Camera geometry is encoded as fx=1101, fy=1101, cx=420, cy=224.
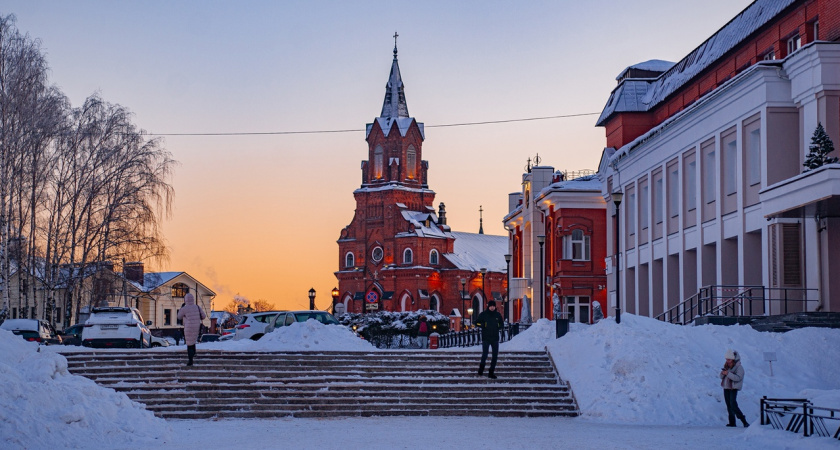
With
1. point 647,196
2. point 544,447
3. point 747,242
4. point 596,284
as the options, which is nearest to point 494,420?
point 544,447

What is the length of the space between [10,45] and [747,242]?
26.4 meters

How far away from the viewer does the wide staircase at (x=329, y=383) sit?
22.2 m

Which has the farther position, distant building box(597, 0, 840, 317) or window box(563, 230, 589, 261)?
window box(563, 230, 589, 261)

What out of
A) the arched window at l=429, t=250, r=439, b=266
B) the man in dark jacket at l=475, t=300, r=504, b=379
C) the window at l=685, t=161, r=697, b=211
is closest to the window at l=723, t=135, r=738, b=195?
the window at l=685, t=161, r=697, b=211

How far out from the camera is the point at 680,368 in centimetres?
2202

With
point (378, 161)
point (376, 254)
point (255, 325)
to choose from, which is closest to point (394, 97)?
point (378, 161)

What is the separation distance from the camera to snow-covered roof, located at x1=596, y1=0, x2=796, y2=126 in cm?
3672

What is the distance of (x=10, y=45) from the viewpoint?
39.7 m

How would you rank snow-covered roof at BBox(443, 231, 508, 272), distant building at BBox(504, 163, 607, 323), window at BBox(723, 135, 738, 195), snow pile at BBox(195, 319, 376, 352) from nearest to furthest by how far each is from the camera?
1. snow pile at BBox(195, 319, 376, 352)
2. window at BBox(723, 135, 738, 195)
3. distant building at BBox(504, 163, 607, 323)
4. snow-covered roof at BBox(443, 231, 508, 272)

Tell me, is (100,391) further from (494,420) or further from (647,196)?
(647,196)

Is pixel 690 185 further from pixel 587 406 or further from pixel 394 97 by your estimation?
pixel 394 97

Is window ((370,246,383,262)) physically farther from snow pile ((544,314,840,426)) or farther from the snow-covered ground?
snow pile ((544,314,840,426))

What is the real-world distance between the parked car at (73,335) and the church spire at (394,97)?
241 feet

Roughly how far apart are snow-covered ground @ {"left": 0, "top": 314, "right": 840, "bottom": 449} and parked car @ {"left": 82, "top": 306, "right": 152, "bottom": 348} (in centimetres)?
1058
